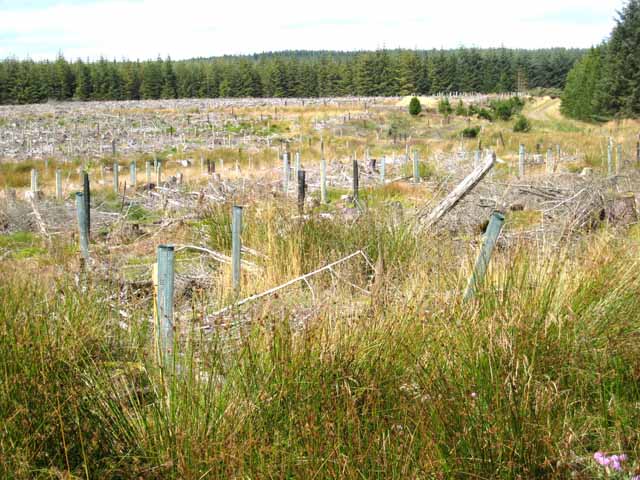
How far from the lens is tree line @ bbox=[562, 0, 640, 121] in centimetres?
5247

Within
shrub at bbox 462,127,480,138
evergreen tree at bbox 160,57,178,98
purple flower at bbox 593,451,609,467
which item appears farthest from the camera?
evergreen tree at bbox 160,57,178,98

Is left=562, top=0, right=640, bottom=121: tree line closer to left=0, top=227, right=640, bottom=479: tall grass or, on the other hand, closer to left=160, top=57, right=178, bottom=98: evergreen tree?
left=0, top=227, right=640, bottom=479: tall grass

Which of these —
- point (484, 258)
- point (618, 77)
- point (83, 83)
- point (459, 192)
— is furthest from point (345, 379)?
point (83, 83)

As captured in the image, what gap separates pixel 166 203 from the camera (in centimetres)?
1541

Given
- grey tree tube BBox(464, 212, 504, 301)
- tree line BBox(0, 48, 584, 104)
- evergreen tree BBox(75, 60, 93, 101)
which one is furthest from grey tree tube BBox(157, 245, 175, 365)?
evergreen tree BBox(75, 60, 93, 101)

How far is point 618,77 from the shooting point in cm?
5325

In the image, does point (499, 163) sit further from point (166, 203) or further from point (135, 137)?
point (135, 137)

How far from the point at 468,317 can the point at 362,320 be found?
57 cm

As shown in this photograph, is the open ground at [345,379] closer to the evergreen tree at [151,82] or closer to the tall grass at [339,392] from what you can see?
the tall grass at [339,392]

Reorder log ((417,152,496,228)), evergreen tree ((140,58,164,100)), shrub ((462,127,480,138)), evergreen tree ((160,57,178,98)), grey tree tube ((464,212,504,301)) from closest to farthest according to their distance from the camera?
1. grey tree tube ((464,212,504,301))
2. log ((417,152,496,228))
3. shrub ((462,127,480,138))
4. evergreen tree ((140,58,164,100))
5. evergreen tree ((160,57,178,98))

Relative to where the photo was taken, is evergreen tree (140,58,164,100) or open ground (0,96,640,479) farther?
evergreen tree (140,58,164,100)

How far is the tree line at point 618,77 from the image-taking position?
2066 inches

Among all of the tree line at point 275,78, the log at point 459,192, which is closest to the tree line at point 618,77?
the tree line at point 275,78

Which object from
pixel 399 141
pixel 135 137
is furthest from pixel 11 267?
pixel 135 137
